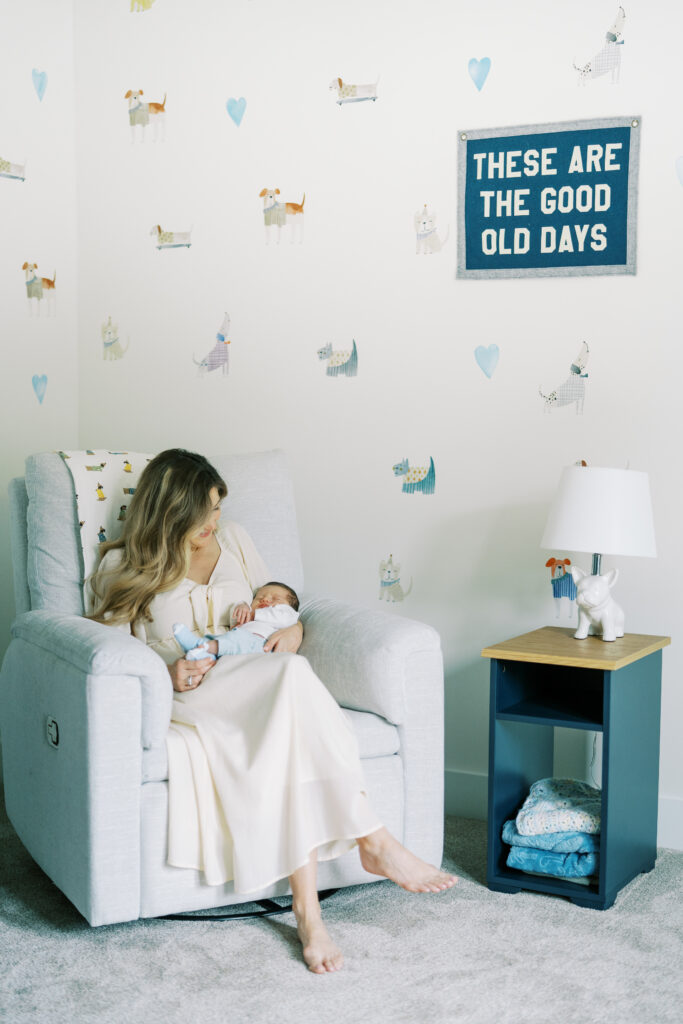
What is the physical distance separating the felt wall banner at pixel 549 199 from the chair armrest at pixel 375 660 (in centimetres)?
100

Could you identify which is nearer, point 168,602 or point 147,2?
point 168,602

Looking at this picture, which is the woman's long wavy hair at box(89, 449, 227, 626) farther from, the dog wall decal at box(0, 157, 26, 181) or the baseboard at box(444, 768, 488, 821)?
the dog wall decal at box(0, 157, 26, 181)

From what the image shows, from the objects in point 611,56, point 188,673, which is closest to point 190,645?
point 188,673

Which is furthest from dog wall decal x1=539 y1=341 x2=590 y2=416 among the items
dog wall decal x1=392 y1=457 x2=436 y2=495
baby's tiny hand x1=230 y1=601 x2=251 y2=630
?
baby's tiny hand x1=230 y1=601 x2=251 y2=630

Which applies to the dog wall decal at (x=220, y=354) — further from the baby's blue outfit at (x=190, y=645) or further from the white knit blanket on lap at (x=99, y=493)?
the baby's blue outfit at (x=190, y=645)

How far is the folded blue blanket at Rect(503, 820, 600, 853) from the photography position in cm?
233

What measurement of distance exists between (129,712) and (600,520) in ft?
3.48

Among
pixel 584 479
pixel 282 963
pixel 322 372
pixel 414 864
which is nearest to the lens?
pixel 282 963

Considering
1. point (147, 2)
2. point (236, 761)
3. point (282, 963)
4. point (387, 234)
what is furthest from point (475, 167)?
point (282, 963)

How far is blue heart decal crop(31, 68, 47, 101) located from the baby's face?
168 centimetres

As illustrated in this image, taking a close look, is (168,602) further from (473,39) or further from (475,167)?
(473,39)

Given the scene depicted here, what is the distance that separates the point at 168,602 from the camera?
2441 mm

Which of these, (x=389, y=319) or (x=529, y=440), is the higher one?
(x=389, y=319)

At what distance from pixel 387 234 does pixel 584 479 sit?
961 mm
